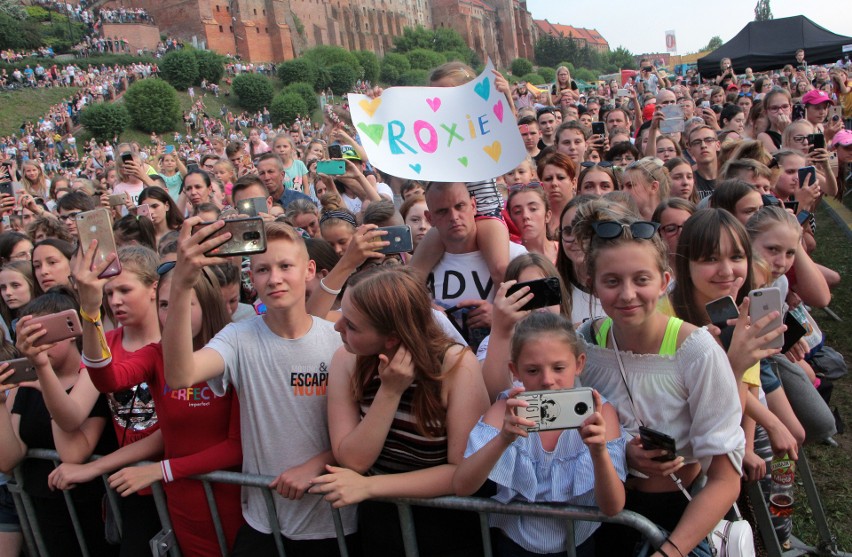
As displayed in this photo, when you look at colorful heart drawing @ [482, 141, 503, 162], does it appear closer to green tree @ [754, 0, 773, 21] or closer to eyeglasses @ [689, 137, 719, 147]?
eyeglasses @ [689, 137, 719, 147]

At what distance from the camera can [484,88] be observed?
3195 mm

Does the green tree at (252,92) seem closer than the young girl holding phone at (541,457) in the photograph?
No

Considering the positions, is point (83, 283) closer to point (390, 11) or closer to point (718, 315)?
point (718, 315)

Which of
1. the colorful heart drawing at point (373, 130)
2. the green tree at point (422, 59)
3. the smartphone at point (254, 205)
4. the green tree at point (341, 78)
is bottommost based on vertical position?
the smartphone at point (254, 205)

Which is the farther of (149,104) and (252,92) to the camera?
(252,92)

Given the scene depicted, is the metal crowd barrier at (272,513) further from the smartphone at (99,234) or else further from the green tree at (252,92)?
the green tree at (252,92)

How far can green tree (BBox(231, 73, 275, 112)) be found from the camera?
49.9m

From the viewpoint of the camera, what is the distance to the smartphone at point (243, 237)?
6.51 feet

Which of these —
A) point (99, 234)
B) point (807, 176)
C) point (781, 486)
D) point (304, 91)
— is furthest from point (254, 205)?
point (304, 91)

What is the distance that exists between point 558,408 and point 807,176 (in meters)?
3.51

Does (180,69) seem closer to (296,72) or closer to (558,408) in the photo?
(296,72)

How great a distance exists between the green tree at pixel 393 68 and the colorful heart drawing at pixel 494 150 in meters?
68.5

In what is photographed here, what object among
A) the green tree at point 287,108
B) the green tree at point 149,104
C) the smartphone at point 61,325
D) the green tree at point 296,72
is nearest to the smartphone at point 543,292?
the smartphone at point 61,325

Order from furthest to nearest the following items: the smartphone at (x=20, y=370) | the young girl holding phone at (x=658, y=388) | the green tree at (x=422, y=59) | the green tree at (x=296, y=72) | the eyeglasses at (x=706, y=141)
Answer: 1. the green tree at (x=422, y=59)
2. the green tree at (x=296, y=72)
3. the eyeglasses at (x=706, y=141)
4. the smartphone at (x=20, y=370)
5. the young girl holding phone at (x=658, y=388)
